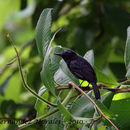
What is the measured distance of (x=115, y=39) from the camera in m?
2.41

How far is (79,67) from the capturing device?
3.52 feet

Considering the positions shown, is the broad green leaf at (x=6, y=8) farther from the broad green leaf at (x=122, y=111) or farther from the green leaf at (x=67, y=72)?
the broad green leaf at (x=122, y=111)

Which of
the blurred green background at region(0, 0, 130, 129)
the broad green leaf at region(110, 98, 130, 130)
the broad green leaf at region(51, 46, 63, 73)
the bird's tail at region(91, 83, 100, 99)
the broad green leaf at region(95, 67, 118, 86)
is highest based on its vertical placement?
the broad green leaf at region(51, 46, 63, 73)

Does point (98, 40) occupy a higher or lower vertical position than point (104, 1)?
lower

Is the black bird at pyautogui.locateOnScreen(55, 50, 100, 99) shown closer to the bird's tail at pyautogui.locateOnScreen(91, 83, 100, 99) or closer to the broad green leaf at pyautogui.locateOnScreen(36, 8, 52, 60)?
the bird's tail at pyautogui.locateOnScreen(91, 83, 100, 99)

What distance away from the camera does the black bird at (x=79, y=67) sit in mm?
1041

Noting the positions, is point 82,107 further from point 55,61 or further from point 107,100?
point 55,61

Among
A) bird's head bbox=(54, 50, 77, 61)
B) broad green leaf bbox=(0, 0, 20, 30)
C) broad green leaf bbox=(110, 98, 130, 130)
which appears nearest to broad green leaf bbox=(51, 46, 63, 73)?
bird's head bbox=(54, 50, 77, 61)

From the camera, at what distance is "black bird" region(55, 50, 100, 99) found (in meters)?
1.04

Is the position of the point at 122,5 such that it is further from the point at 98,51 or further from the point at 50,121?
the point at 50,121

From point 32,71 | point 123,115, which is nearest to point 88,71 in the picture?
point 123,115

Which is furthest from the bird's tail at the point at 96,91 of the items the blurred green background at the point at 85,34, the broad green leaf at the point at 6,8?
the broad green leaf at the point at 6,8

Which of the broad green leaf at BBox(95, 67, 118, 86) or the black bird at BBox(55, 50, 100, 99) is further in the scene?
the broad green leaf at BBox(95, 67, 118, 86)

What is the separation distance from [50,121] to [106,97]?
0.70 ft
